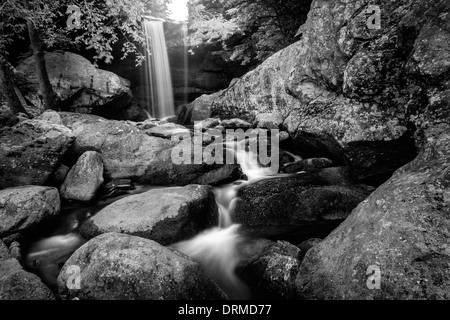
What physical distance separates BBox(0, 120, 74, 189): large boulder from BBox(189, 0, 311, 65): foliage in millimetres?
8294

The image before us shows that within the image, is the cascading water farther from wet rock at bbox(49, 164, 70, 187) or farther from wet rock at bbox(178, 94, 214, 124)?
wet rock at bbox(178, 94, 214, 124)

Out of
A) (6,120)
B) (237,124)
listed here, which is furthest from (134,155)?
(237,124)

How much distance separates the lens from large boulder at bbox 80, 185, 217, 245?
4648 millimetres

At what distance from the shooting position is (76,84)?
38.2 ft

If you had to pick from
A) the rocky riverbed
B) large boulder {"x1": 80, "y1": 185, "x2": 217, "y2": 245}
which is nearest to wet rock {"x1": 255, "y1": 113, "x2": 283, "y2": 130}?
the rocky riverbed

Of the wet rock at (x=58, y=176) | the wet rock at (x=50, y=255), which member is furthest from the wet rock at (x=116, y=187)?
the wet rock at (x=50, y=255)

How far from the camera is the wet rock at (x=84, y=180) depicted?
5961 mm

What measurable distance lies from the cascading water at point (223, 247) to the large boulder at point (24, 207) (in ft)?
9.40

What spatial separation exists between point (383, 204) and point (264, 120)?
7156 millimetres

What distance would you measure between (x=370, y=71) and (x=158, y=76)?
1473cm

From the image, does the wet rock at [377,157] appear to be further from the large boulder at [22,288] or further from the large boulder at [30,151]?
the large boulder at [30,151]

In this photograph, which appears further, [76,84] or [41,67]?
[76,84]

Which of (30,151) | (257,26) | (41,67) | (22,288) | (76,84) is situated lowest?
(22,288)

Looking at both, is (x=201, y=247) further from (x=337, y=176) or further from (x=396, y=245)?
(x=337, y=176)
